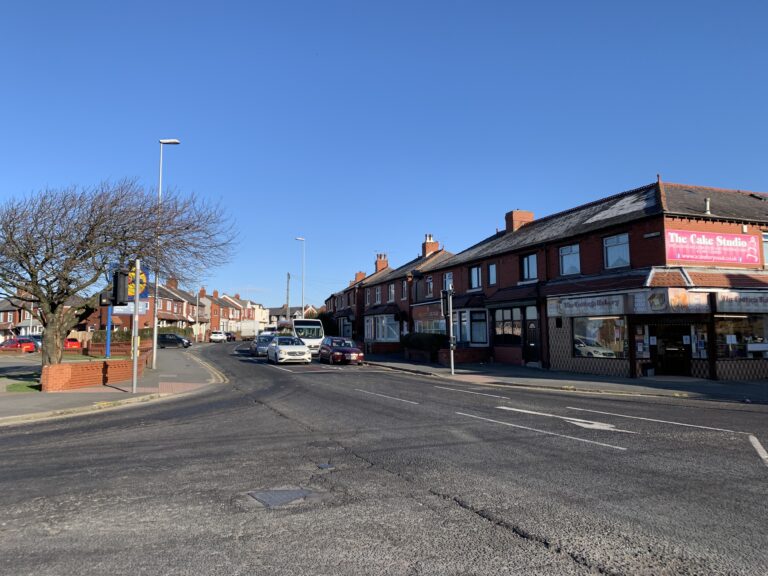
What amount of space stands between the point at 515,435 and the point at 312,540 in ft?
18.7

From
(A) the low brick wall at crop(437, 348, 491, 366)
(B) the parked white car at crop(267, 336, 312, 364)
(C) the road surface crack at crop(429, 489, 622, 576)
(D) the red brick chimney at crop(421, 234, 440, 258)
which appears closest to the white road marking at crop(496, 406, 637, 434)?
(C) the road surface crack at crop(429, 489, 622, 576)

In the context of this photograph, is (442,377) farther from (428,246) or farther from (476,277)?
(428,246)

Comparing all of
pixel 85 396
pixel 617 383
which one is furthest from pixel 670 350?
pixel 85 396

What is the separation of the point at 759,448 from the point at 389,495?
620cm

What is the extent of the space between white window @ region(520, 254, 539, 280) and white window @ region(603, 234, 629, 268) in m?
4.62

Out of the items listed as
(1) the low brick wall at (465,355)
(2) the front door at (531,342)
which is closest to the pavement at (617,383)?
(2) the front door at (531,342)

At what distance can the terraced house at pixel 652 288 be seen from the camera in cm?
2095

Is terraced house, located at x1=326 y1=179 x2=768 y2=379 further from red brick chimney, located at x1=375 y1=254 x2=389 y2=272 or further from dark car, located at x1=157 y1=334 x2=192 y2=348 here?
dark car, located at x1=157 y1=334 x2=192 y2=348

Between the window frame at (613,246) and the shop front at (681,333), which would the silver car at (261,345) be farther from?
the window frame at (613,246)

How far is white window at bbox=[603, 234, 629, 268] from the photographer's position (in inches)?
898

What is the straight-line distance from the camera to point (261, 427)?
10.8 metres

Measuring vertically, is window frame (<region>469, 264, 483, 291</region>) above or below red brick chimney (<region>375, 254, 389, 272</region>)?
below

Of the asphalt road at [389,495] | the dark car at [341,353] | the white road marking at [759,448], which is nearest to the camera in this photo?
the asphalt road at [389,495]

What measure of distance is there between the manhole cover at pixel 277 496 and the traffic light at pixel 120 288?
427 inches
